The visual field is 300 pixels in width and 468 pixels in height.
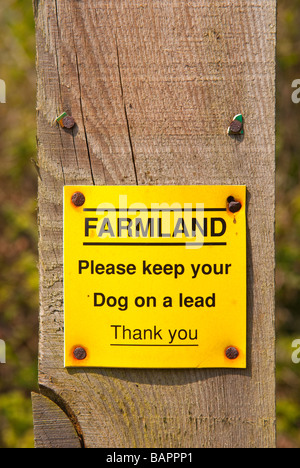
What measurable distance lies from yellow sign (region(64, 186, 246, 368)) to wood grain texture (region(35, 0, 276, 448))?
0.04 m

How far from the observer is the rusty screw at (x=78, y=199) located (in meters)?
1.24

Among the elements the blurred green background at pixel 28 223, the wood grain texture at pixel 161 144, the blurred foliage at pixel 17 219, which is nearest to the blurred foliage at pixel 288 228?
the blurred green background at pixel 28 223

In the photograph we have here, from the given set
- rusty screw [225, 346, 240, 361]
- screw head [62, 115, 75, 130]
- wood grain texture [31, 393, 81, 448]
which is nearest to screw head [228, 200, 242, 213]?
rusty screw [225, 346, 240, 361]

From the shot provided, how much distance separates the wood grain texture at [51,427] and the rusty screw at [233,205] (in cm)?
72

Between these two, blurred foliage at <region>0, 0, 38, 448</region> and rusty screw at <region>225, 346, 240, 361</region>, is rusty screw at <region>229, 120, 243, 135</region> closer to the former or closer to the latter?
rusty screw at <region>225, 346, 240, 361</region>

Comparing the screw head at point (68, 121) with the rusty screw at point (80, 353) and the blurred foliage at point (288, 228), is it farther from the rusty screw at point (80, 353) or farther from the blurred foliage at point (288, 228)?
the blurred foliage at point (288, 228)

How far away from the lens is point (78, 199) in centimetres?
124

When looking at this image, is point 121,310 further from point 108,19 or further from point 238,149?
point 108,19

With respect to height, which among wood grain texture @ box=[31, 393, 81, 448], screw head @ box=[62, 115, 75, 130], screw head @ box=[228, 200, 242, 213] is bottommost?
wood grain texture @ box=[31, 393, 81, 448]

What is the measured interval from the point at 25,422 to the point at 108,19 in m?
2.94

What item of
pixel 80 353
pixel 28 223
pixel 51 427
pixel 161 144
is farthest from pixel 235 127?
pixel 28 223

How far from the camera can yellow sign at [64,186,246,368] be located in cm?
123
